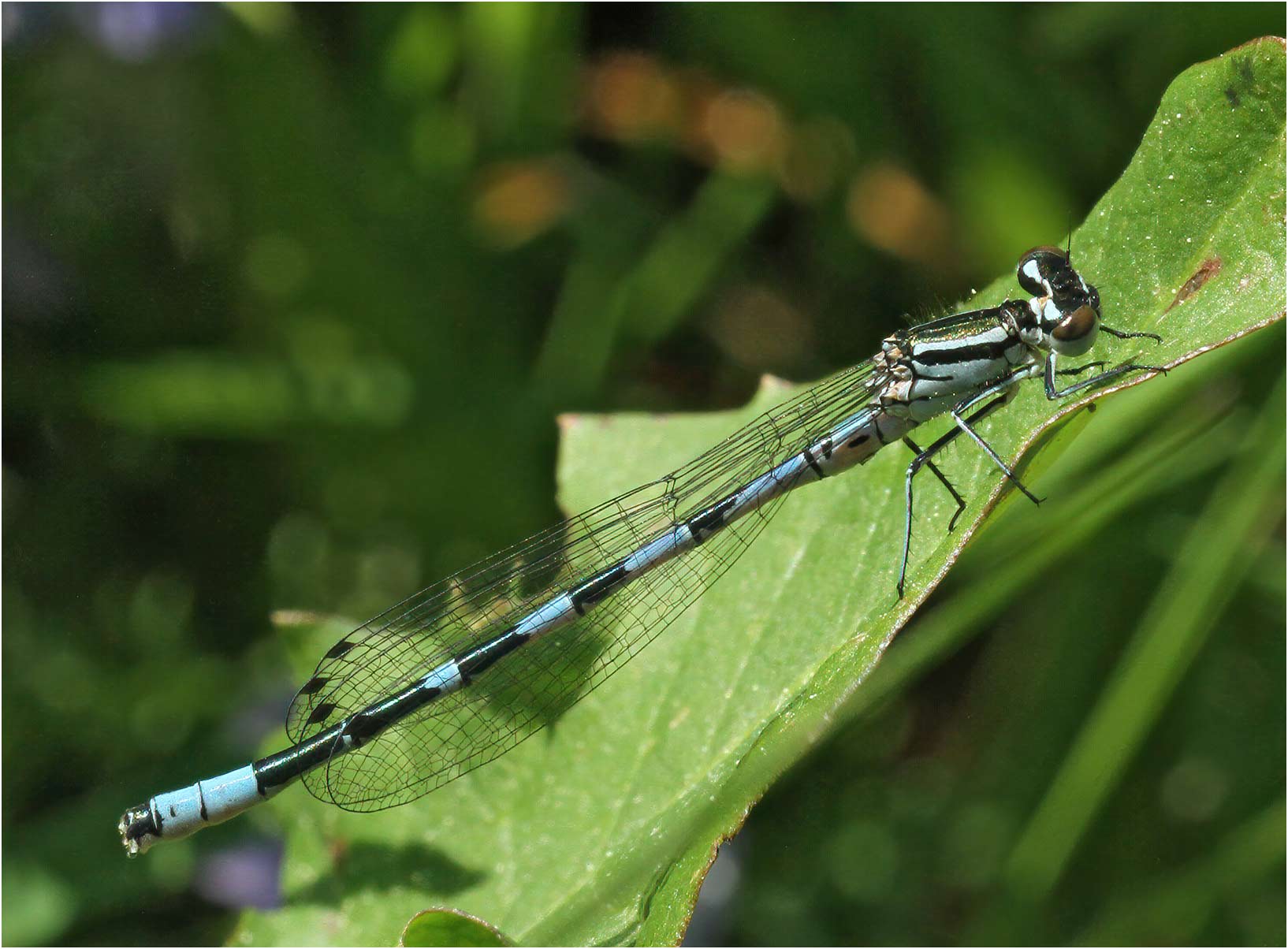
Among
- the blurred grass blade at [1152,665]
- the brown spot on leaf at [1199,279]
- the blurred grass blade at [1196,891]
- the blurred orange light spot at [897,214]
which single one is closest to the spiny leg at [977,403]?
the brown spot on leaf at [1199,279]

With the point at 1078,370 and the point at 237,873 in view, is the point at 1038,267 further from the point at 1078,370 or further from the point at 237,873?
the point at 237,873

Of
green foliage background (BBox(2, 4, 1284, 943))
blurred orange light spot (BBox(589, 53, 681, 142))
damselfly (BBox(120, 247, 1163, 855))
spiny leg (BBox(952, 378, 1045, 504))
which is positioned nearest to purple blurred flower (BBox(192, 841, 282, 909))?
green foliage background (BBox(2, 4, 1284, 943))

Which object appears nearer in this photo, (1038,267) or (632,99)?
(1038,267)

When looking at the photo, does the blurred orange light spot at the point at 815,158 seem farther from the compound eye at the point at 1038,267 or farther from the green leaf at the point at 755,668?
the compound eye at the point at 1038,267

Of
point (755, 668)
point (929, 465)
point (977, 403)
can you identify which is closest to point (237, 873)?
point (755, 668)

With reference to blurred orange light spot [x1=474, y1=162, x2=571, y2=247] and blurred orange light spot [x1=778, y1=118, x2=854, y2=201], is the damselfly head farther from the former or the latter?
blurred orange light spot [x1=474, y1=162, x2=571, y2=247]

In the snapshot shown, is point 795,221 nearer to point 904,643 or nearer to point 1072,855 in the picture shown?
point 904,643

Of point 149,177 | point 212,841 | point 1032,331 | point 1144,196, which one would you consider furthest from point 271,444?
point 1144,196
